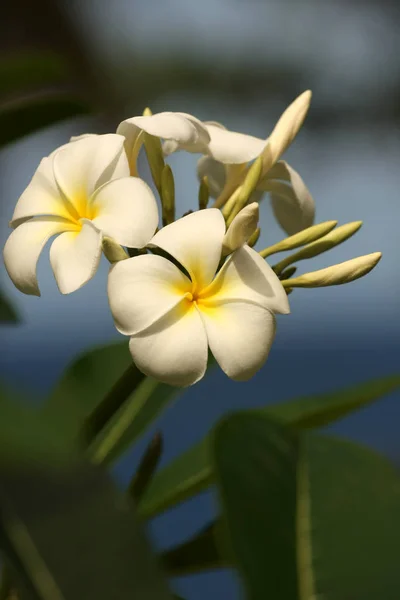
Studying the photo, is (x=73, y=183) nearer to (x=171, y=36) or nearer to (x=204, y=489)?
(x=204, y=489)

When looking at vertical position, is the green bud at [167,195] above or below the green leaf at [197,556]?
above

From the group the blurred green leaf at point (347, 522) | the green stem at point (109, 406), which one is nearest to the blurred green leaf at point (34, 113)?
the green stem at point (109, 406)

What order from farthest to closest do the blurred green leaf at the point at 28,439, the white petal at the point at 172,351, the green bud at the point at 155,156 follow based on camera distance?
the green bud at the point at 155,156
the white petal at the point at 172,351
the blurred green leaf at the point at 28,439

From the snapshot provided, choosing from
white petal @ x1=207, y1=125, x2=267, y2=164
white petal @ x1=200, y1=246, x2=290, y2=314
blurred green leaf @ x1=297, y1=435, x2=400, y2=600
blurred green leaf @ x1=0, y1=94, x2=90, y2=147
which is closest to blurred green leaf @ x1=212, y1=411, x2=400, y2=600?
blurred green leaf @ x1=297, y1=435, x2=400, y2=600

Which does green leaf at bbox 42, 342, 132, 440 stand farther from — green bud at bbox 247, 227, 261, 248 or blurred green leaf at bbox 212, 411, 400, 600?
blurred green leaf at bbox 212, 411, 400, 600

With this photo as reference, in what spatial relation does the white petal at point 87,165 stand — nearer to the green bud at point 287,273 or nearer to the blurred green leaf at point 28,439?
the green bud at point 287,273

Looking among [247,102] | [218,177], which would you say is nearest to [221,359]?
[218,177]
